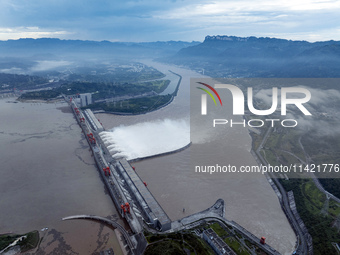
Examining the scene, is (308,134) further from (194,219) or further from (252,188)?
(194,219)

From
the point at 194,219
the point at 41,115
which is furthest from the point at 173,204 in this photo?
the point at 41,115

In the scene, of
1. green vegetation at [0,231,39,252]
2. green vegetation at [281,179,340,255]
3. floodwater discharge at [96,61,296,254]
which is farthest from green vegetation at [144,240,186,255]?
green vegetation at [281,179,340,255]

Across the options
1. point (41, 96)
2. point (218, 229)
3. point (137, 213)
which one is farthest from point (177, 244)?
point (41, 96)

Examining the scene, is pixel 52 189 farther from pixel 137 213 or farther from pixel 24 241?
pixel 137 213

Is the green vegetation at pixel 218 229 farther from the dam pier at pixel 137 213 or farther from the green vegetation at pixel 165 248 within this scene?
the green vegetation at pixel 165 248

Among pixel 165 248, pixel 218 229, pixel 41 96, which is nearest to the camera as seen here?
pixel 165 248

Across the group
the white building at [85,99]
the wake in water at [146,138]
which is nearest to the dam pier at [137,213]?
the wake in water at [146,138]
